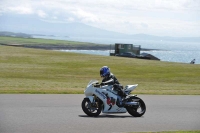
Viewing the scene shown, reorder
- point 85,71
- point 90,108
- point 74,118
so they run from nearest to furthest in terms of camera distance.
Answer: point 74,118
point 90,108
point 85,71

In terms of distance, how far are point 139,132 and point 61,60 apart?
38.6 meters

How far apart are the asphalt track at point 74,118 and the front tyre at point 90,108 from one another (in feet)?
0.53

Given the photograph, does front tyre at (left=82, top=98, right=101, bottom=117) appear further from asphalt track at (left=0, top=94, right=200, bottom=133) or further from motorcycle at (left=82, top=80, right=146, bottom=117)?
asphalt track at (left=0, top=94, right=200, bottom=133)

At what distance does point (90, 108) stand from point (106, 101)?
0.50 m

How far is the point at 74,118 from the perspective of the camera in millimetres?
12023

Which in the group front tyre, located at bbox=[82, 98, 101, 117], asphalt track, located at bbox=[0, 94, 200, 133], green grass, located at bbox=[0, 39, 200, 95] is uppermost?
front tyre, located at bbox=[82, 98, 101, 117]

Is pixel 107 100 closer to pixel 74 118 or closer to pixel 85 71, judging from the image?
pixel 74 118

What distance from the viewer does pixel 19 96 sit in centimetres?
1633

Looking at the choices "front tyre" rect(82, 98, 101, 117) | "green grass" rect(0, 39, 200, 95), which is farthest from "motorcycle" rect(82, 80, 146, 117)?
"green grass" rect(0, 39, 200, 95)

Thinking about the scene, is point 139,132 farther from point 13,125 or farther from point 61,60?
point 61,60

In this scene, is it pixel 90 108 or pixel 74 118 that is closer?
pixel 74 118

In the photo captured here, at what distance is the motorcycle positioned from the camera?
497 inches

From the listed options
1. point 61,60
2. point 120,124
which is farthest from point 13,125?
point 61,60

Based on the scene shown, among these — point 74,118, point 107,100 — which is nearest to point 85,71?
point 107,100
